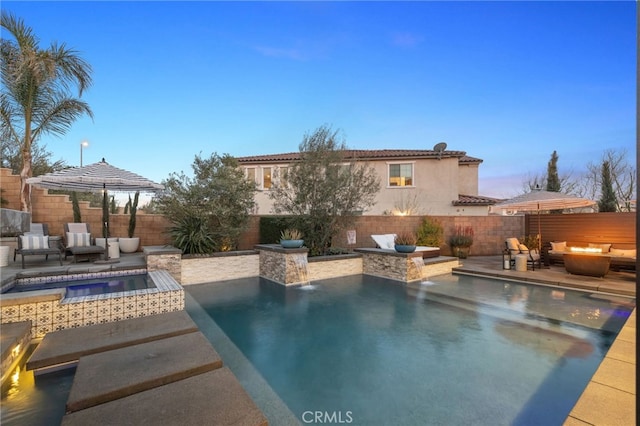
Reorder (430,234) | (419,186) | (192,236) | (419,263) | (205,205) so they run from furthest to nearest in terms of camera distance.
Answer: (419,186) → (430,234) → (419,263) → (205,205) → (192,236)

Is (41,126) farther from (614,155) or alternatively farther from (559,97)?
(614,155)

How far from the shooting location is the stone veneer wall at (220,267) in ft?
28.3

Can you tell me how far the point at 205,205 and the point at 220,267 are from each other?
1.97 m

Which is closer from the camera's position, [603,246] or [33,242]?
[33,242]

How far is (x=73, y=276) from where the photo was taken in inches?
263

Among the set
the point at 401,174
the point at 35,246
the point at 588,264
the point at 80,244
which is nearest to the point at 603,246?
the point at 588,264

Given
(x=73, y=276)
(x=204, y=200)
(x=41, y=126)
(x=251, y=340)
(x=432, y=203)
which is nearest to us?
(x=251, y=340)

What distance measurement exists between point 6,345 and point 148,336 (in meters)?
1.36

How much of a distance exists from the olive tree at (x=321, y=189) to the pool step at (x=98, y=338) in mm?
6541

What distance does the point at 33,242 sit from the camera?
7.45 meters

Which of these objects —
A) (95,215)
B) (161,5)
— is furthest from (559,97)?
(95,215)

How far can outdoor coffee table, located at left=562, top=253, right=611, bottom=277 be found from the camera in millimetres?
8383

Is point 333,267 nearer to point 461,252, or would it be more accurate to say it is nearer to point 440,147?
point 461,252

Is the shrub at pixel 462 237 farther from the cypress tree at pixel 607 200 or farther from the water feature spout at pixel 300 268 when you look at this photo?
the water feature spout at pixel 300 268
